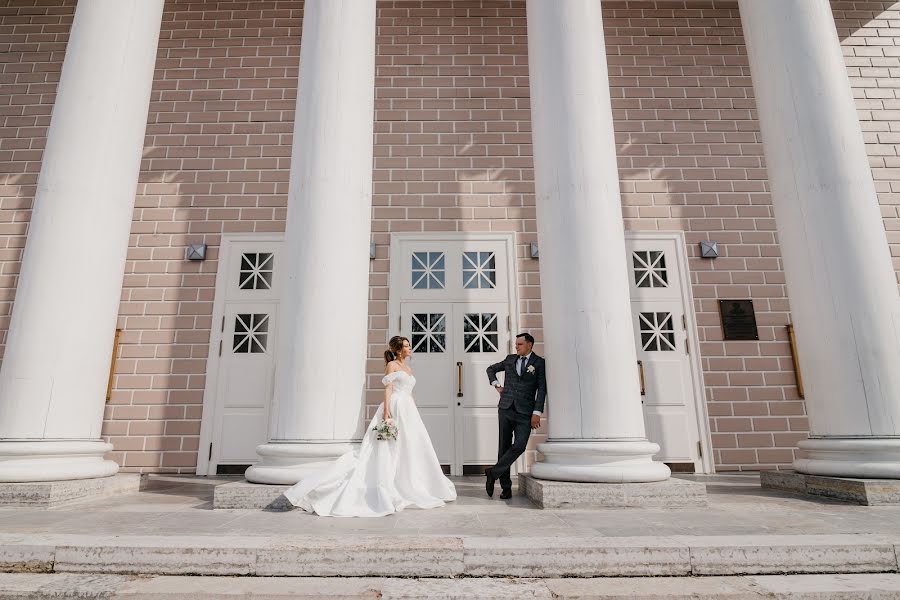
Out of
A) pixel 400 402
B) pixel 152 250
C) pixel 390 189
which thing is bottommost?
pixel 400 402

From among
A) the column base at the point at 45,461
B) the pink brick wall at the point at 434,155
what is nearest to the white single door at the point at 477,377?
the pink brick wall at the point at 434,155

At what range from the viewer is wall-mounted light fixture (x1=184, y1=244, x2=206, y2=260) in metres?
7.29

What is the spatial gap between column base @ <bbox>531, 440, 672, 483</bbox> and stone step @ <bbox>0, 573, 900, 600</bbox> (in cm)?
147

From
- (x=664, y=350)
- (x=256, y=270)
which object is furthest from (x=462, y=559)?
(x=256, y=270)

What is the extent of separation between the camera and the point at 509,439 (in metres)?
4.93

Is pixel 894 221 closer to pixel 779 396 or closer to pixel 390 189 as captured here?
pixel 779 396

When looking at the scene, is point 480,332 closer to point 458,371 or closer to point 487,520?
point 458,371

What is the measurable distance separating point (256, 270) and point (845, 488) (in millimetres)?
7171

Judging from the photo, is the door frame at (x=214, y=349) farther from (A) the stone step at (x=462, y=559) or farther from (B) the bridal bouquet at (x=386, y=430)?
(A) the stone step at (x=462, y=559)

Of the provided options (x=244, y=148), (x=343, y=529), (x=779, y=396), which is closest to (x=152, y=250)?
(x=244, y=148)

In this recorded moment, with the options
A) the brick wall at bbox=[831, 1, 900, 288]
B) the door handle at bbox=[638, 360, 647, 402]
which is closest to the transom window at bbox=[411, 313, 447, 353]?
the door handle at bbox=[638, 360, 647, 402]

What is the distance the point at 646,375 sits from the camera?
22.8 feet

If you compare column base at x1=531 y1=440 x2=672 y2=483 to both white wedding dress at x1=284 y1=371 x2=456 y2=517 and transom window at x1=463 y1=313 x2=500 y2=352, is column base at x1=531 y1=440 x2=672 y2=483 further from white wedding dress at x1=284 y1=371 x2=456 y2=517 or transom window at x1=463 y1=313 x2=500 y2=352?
transom window at x1=463 y1=313 x2=500 y2=352

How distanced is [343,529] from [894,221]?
Answer: 894 centimetres
